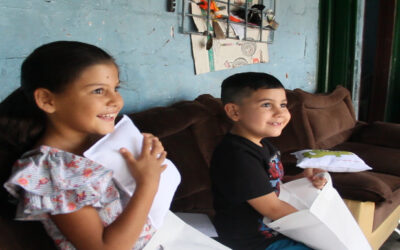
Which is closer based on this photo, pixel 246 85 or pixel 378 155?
pixel 246 85

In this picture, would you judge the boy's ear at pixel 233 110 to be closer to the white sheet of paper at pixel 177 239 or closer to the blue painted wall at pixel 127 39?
the white sheet of paper at pixel 177 239

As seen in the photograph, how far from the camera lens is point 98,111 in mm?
783

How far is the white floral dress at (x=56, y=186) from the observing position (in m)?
0.69

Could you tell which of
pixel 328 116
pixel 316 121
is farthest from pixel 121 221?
pixel 328 116

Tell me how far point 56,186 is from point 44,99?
0.69 feet

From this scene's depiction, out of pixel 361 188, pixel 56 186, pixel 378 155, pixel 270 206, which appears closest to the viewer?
pixel 56 186

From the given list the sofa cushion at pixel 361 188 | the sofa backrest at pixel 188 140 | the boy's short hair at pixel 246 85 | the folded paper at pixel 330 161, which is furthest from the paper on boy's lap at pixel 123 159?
the sofa cushion at pixel 361 188

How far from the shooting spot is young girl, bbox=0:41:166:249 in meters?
0.70

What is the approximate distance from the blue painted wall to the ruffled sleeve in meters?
0.63

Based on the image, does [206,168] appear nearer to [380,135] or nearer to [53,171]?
[53,171]

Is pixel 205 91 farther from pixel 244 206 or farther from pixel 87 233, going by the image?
pixel 87 233

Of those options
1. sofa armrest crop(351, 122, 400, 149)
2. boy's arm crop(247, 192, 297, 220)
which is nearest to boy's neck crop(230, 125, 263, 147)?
boy's arm crop(247, 192, 297, 220)

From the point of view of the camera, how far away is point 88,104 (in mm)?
772

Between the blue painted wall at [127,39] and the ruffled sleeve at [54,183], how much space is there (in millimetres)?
632
